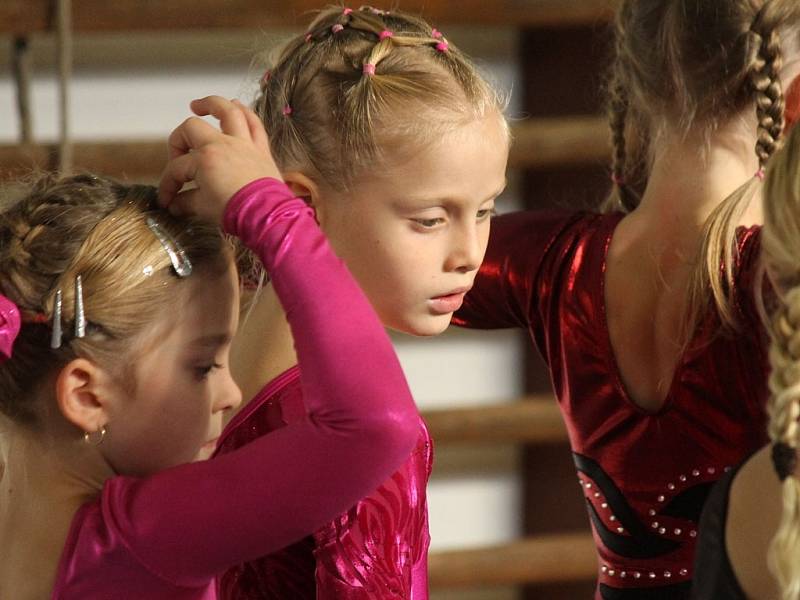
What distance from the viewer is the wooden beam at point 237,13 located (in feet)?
6.52

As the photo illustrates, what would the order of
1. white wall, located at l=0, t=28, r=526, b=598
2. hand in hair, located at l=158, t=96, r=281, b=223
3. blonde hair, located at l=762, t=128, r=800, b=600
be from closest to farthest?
blonde hair, located at l=762, t=128, r=800, b=600 < hand in hair, located at l=158, t=96, r=281, b=223 < white wall, located at l=0, t=28, r=526, b=598

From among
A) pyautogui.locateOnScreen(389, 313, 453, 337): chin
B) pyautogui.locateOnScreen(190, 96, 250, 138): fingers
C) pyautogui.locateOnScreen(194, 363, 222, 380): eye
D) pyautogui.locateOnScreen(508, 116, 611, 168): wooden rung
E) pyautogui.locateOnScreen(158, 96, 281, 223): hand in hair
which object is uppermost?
pyautogui.locateOnScreen(190, 96, 250, 138): fingers

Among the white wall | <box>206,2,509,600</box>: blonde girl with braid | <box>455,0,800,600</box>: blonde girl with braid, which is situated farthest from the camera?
the white wall

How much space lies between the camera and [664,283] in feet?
3.70

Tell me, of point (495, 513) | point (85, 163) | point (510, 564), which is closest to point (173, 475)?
point (85, 163)

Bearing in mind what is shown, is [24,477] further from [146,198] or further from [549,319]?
[549,319]

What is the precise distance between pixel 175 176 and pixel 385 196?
0.16m

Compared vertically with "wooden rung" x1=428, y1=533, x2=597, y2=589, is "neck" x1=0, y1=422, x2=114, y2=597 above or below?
above

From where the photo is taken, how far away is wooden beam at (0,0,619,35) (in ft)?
6.52

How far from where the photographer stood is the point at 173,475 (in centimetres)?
85

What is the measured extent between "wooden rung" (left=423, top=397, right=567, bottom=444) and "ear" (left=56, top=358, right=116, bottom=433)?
139 centimetres

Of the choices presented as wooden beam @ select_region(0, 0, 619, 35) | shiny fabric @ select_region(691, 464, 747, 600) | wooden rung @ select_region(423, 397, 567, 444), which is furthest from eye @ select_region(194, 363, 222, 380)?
wooden rung @ select_region(423, 397, 567, 444)

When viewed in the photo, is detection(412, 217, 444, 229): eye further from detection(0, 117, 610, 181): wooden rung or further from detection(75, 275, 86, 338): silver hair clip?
detection(0, 117, 610, 181): wooden rung

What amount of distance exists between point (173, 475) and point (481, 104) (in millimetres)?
371
